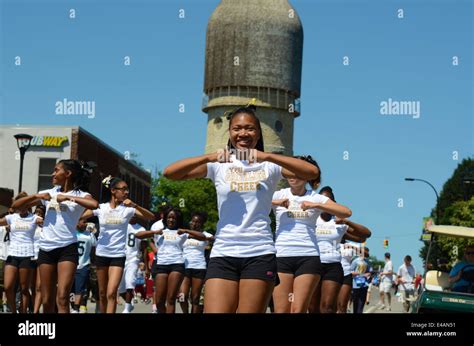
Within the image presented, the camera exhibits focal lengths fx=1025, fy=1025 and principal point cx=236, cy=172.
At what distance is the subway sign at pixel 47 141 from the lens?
2320 inches

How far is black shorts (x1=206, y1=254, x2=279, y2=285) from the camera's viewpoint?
7.60 m

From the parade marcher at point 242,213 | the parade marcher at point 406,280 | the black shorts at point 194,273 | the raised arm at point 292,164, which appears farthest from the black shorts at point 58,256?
the parade marcher at point 406,280

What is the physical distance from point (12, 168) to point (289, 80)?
51104 millimetres

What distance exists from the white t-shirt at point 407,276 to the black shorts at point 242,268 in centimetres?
2224

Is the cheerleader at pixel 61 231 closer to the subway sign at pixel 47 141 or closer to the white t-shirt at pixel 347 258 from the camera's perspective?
the white t-shirt at pixel 347 258

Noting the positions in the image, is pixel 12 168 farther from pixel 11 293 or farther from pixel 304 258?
pixel 304 258

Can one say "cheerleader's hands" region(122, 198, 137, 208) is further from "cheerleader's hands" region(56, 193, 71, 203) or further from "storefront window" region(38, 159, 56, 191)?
"storefront window" region(38, 159, 56, 191)

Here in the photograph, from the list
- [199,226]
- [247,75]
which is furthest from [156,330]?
[247,75]

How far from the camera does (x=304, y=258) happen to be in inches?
421

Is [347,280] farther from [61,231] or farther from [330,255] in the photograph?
[61,231]

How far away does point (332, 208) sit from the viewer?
32.1ft

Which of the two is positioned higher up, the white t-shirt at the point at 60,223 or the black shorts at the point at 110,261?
the white t-shirt at the point at 60,223

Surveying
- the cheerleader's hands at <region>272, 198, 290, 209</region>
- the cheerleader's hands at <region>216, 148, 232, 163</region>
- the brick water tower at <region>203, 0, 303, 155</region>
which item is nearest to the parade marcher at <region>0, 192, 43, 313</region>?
the cheerleader's hands at <region>272, 198, 290, 209</region>

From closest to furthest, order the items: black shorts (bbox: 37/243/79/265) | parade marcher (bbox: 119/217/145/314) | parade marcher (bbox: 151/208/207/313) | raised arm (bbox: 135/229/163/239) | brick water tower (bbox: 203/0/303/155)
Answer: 1. black shorts (bbox: 37/243/79/265)
2. parade marcher (bbox: 151/208/207/313)
3. raised arm (bbox: 135/229/163/239)
4. parade marcher (bbox: 119/217/145/314)
5. brick water tower (bbox: 203/0/303/155)
